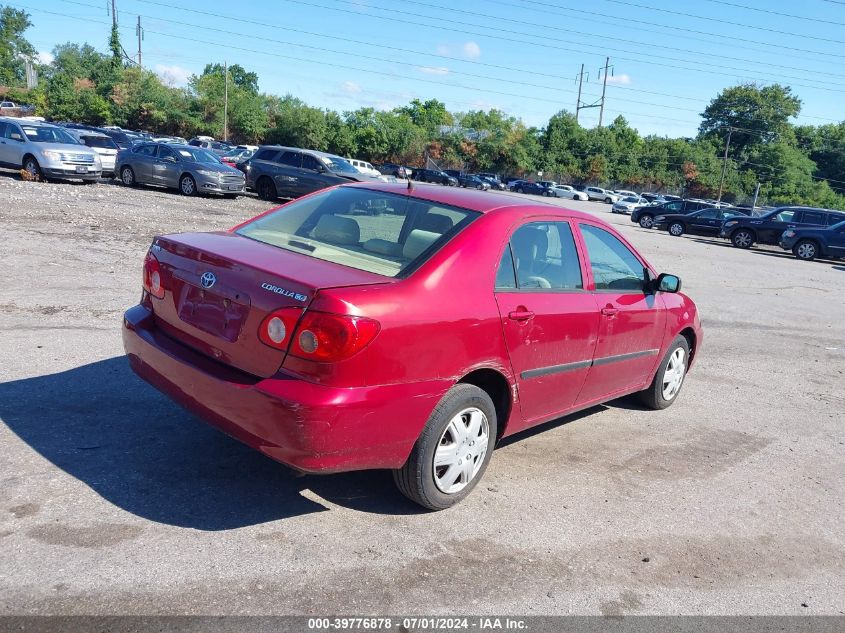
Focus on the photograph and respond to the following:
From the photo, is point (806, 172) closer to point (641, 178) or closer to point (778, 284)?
point (641, 178)

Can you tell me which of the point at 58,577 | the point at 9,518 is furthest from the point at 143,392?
the point at 58,577

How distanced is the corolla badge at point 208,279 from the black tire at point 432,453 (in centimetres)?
131

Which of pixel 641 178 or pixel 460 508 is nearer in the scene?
pixel 460 508

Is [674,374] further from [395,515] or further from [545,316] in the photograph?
[395,515]

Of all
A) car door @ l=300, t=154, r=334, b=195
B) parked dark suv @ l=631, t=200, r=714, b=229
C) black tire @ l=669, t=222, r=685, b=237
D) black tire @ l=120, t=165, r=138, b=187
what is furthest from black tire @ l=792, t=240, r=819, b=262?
black tire @ l=120, t=165, r=138, b=187

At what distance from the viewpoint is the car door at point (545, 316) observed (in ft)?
13.3

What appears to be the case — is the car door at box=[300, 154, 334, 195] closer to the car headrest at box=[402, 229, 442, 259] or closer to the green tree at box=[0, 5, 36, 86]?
the car headrest at box=[402, 229, 442, 259]

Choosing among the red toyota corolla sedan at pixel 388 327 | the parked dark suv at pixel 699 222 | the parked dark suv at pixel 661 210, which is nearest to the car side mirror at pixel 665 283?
the red toyota corolla sedan at pixel 388 327

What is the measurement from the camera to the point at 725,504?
14.5 ft

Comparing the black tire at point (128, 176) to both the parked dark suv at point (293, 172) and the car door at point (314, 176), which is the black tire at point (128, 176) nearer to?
the parked dark suv at point (293, 172)

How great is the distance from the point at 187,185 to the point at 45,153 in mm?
3812

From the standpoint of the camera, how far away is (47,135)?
20500 mm

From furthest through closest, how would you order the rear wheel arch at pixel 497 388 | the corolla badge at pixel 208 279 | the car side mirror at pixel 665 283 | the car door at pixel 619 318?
the car side mirror at pixel 665 283 → the car door at pixel 619 318 → the rear wheel arch at pixel 497 388 → the corolla badge at pixel 208 279

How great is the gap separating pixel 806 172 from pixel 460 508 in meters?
102
